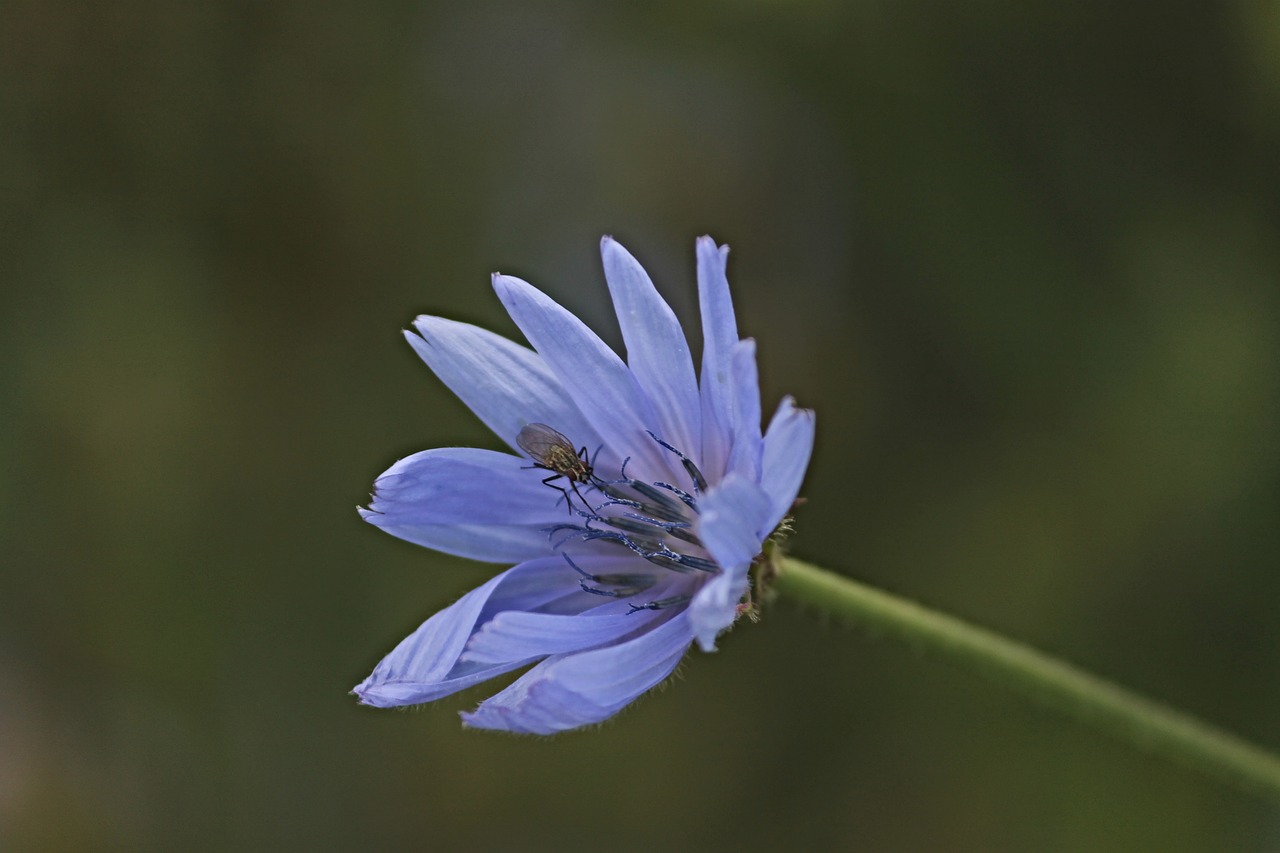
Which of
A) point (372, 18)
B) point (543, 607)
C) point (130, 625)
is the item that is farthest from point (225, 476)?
point (543, 607)

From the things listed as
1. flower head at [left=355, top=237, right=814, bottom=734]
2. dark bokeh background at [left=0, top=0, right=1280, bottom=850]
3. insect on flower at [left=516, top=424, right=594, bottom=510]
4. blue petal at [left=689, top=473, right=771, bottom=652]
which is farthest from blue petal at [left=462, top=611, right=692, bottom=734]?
dark bokeh background at [left=0, top=0, right=1280, bottom=850]

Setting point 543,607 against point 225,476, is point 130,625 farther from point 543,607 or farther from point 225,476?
point 543,607

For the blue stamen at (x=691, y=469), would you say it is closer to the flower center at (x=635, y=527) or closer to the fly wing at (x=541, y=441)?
the flower center at (x=635, y=527)

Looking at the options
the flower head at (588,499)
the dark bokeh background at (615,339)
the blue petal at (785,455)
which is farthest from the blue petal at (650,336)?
the dark bokeh background at (615,339)

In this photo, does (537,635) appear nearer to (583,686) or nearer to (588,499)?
(583,686)

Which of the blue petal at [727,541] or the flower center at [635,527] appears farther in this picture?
the flower center at [635,527]

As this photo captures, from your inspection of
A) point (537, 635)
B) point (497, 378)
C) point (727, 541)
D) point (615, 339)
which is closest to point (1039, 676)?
point (727, 541)

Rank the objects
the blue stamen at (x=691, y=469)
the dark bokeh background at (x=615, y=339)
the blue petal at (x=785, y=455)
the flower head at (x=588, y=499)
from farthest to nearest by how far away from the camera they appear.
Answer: the dark bokeh background at (x=615, y=339), the blue stamen at (x=691, y=469), the flower head at (x=588, y=499), the blue petal at (x=785, y=455)
